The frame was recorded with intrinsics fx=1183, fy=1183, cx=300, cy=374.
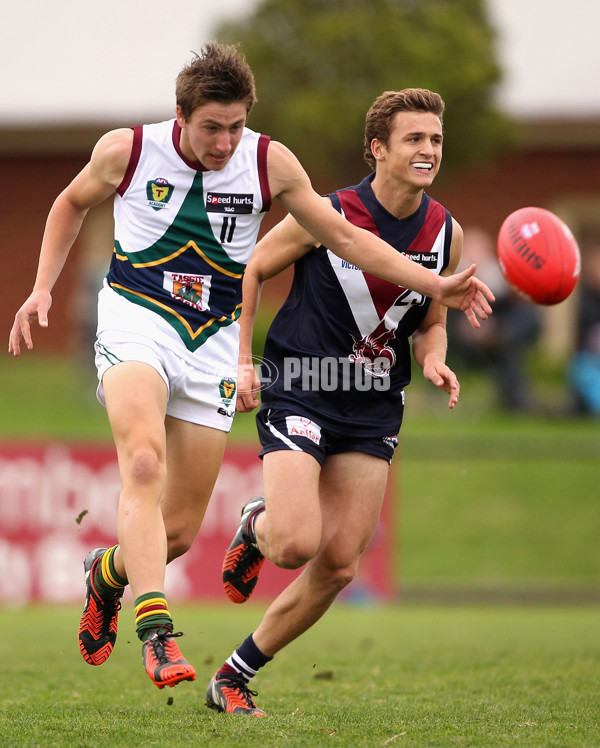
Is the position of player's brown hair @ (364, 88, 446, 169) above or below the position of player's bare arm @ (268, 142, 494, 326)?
above

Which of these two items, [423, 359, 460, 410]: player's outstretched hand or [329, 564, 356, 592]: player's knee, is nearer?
[423, 359, 460, 410]: player's outstretched hand

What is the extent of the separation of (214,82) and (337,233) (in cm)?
91

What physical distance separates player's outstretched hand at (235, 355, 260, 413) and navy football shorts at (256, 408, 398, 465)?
0.12 m

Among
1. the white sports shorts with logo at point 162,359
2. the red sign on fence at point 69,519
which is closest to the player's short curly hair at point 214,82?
the white sports shorts with logo at point 162,359

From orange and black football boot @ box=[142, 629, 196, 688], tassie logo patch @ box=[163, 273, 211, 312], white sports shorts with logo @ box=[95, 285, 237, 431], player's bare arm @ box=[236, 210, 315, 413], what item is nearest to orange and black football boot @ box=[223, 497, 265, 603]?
player's bare arm @ box=[236, 210, 315, 413]

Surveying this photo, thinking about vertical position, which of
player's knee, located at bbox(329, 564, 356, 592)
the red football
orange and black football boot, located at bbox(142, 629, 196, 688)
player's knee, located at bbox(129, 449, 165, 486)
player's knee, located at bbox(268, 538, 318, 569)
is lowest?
orange and black football boot, located at bbox(142, 629, 196, 688)

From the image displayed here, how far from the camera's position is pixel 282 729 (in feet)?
17.0

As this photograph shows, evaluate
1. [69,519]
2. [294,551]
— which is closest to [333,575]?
[294,551]

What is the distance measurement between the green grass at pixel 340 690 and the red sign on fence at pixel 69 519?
4.54 ft

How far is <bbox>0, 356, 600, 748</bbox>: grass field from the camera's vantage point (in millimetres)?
5273

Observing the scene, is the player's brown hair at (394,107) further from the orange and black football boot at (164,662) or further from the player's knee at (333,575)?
the orange and black football boot at (164,662)

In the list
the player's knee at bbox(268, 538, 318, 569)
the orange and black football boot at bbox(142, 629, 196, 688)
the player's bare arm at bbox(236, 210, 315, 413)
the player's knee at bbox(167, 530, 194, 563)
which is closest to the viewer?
the orange and black football boot at bbox(142, 629, 196, 688)

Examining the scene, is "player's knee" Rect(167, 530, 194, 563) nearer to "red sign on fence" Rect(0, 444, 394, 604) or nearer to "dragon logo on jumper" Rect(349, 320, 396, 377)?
"dragon logo on jumper" Rect(349, 320, 396, 377)

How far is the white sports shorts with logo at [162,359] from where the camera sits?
211 inches
